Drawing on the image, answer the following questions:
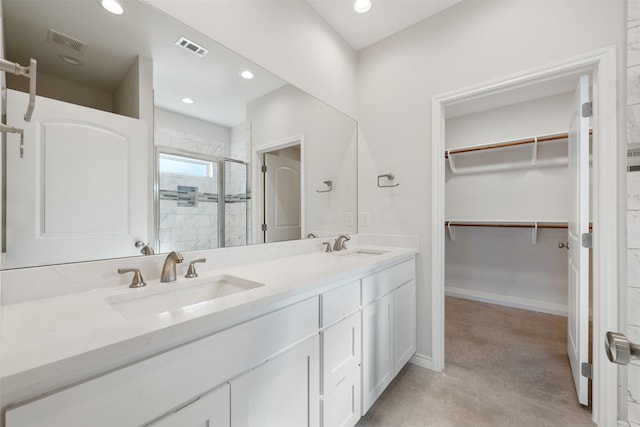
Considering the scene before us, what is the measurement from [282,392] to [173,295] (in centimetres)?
55

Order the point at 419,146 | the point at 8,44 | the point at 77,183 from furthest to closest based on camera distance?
the point at 419,146, the point at 77,183, the point at 8,44

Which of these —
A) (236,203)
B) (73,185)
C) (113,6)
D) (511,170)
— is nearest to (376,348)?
(236,203)

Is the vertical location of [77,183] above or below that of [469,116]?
below

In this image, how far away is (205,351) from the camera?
724 mm

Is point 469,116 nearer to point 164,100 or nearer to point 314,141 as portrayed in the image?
point 314,141

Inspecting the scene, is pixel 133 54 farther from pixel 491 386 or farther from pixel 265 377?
pixel 491 386

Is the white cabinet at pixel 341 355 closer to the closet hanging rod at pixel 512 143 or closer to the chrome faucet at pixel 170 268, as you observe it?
the chrome faucet at pixel 170 268

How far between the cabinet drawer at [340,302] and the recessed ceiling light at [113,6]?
1438mm

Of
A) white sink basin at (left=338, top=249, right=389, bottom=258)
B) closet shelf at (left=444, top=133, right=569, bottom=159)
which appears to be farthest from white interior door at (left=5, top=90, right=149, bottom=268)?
closet shelf at (left=444, top=133, right=569, bottom=159)

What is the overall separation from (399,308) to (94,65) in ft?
6.66

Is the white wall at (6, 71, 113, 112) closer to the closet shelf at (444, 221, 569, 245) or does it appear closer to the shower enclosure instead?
the shower enclosure

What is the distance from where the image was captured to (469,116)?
3576 millimetres

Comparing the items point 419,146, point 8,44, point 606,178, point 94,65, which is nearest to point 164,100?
point 94,65

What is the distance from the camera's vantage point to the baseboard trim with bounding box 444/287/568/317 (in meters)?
3.01
